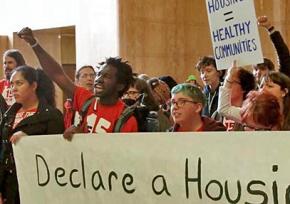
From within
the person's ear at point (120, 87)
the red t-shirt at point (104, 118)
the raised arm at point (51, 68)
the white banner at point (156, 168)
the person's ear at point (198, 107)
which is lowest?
the white banner at point (156, 168)

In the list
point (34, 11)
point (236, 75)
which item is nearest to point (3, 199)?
point (236, 75)

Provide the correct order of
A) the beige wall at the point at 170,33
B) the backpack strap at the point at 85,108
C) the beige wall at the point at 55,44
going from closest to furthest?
1. the backpack strap at the point at 85,108
2. the beige wall at the point at 170,33
3. the beige wall at the point at 55,44

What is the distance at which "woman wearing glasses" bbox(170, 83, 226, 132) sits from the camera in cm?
402

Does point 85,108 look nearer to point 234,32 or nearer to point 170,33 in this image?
point 234,32

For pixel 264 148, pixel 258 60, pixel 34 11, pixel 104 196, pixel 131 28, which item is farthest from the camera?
pixel 34 11

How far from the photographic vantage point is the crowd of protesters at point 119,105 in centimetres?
402

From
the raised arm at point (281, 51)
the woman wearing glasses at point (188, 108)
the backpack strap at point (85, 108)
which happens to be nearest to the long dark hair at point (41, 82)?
the backpack strap at point (85, 108)

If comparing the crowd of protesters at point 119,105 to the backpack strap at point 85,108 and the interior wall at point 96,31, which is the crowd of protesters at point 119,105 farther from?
the interior wall at point 96,31

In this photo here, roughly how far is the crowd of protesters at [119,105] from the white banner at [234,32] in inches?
4.4

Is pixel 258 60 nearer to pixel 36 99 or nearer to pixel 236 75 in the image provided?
pixel 236 75

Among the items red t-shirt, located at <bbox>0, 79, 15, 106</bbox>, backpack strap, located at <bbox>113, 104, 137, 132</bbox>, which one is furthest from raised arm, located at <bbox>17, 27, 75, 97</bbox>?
red t-shirt, located at <bbox>0, 79, 15, 106</bbox>

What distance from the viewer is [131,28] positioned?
9969 mm

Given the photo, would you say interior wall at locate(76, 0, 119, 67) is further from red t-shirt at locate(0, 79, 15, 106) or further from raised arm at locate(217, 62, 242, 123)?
raised arm at locate(217, 62, 242, 123)

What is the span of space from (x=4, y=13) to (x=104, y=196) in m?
9.28
